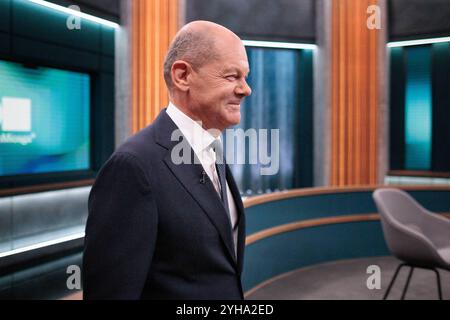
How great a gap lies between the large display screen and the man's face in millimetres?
4422

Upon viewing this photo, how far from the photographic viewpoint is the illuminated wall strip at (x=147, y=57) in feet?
12.9

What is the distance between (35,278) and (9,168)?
1771 mm

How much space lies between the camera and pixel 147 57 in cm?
393

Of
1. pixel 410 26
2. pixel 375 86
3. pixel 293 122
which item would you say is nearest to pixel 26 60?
pixel 293 122

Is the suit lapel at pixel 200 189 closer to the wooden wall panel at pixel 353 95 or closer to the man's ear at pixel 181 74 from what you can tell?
the man's ear at pixel 181 74

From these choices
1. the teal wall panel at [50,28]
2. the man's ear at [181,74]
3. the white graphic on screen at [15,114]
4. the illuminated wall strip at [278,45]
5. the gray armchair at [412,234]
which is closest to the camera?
the man's ear at [181,74]

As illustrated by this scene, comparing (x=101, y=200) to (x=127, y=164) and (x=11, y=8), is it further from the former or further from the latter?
(x=11, y=8)

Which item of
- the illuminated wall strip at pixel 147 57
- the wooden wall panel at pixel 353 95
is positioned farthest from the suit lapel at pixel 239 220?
the wooden wall panel at pixel 353 95

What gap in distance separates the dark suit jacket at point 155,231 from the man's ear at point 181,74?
9cm

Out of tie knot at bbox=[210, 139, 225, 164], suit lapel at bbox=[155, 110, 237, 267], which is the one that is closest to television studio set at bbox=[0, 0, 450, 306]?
tie knot at bbox=[210, 139, 225, 164]

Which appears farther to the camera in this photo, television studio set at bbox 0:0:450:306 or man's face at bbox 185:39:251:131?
television studio set at bbox 0:0:450:306

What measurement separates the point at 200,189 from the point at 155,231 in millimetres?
138

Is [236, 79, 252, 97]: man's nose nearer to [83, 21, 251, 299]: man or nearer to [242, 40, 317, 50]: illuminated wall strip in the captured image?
[83, 21, 251, 299]: man

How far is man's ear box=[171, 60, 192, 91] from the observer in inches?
38.0
